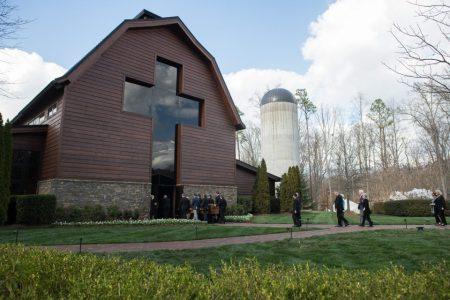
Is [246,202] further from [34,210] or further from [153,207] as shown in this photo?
[34,210]

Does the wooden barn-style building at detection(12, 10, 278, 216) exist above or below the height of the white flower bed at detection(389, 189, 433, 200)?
above

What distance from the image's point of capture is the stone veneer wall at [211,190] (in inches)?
805

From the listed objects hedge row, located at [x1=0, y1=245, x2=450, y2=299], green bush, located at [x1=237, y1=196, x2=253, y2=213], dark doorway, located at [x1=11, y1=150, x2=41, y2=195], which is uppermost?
dark doorway, located at [x1=11, y1=150, x2=41, y2=195]

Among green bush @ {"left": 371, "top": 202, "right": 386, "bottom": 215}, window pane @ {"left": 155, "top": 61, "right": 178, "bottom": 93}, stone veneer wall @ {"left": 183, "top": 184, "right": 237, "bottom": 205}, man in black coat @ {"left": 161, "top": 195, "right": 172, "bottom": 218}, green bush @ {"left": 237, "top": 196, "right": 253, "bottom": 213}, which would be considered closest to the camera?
man in black coat @ {"left": 161, "top": 195, "right": 172, "bottom": 218}

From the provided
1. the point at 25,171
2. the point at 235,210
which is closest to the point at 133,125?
the point at 25,171

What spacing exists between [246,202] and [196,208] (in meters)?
7.04

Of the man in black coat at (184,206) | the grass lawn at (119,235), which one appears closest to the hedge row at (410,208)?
the grass lawn at (119,235)

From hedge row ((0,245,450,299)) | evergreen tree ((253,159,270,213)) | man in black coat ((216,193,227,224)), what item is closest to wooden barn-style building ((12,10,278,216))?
man in black coat ((216,193,227,224))

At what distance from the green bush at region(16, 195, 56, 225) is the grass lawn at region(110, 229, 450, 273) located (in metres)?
8.38

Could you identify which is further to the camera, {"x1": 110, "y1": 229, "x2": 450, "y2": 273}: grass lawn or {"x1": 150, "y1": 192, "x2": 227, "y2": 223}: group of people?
{"x1": 150, "y1": 192, "x2": 227, "y2": 223}: group of people

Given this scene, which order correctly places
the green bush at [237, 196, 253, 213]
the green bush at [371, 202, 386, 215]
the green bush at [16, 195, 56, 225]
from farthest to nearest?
the green bush at [371, 202, 386, 215] → the green bush at [237, 196, 253, 213] → the green bush at [16, 195, 56, 225]

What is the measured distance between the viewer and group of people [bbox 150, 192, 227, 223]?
61.3ft

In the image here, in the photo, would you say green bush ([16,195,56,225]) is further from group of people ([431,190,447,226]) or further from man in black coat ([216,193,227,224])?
group of people ([431,190,447,226])

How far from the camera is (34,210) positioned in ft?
47.6
